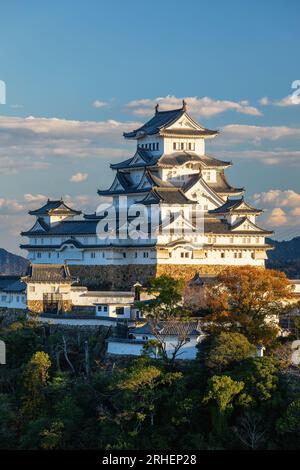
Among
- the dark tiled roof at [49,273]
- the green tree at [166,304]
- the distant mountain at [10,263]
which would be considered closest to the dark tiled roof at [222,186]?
the dark tiled roof at [49,273]

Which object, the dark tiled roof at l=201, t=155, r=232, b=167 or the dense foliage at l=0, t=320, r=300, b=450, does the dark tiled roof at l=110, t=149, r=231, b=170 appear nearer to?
the dark tiled roof at l=201, t=155, r=232, b=167

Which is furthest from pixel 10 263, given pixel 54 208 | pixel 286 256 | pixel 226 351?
pixel 226 351

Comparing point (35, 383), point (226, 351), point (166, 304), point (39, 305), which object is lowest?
point (35, 383)

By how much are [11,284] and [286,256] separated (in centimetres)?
3917

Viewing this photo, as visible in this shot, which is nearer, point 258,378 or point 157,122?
point 258,378

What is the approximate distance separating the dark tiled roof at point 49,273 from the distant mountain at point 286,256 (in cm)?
2441

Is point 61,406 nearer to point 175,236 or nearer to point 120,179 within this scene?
point 175,236

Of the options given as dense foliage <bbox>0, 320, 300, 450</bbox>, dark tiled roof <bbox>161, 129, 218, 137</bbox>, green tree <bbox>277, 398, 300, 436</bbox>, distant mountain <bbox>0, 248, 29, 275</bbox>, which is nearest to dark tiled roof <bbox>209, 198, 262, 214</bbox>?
dark tiled roof <bbox>161, 129, 218, 137</bbox>

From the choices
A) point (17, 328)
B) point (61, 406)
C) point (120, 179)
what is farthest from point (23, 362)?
point (120, 179)

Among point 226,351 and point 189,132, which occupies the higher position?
point 189,132

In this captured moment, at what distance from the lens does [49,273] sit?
1889 inches

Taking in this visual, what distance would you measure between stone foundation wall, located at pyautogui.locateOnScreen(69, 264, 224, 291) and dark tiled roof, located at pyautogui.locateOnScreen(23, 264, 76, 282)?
2.44 m

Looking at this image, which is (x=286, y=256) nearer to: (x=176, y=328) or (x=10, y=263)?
(x=10, y=263)

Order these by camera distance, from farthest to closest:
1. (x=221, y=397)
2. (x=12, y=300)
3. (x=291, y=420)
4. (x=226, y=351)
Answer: (x=12, y=300) → (x=226, y=351) → (x=221, y=397) → (x=291, y=420)
